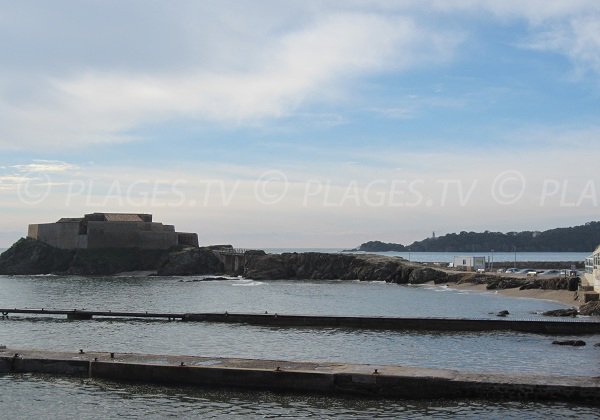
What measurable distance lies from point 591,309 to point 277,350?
29087 mm

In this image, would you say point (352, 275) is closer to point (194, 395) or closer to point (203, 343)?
point (203, 343)

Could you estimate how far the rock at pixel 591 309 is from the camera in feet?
168

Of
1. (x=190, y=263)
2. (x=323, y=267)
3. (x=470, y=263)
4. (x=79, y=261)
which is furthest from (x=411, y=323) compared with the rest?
(x=79, y=261)

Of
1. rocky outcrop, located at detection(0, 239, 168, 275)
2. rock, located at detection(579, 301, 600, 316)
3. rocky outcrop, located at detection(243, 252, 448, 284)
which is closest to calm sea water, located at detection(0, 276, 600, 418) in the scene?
rock, located at detection(579, 301, 600, 316)

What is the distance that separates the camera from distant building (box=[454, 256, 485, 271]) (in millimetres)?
116562

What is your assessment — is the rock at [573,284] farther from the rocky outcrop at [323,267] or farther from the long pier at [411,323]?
the rocky outcrop at [323,267]

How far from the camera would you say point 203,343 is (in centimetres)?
3797

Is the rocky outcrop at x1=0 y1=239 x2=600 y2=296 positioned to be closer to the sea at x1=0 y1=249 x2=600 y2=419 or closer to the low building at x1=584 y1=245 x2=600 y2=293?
the sea at x1=0 y1=249 x2=600 y2=419

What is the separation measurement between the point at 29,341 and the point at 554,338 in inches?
1240

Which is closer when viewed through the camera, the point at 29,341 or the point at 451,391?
the point at 451,391

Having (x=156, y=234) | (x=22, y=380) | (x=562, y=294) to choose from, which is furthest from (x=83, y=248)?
(x=22, y=380)

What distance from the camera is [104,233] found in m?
138

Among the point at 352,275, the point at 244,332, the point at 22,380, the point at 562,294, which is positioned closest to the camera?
the point at 22,380

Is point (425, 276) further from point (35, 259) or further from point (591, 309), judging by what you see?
point (35, 259)
